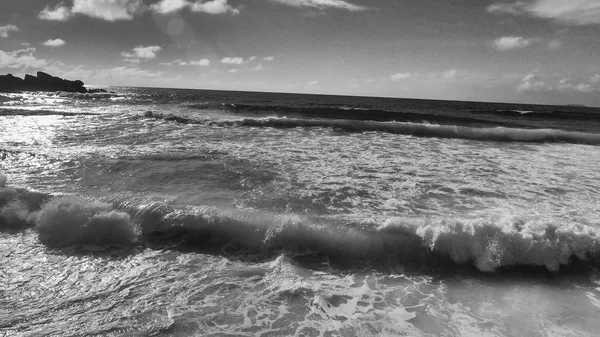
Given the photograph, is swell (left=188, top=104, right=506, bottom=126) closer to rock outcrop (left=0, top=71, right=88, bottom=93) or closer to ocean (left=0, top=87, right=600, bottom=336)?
ocean (left=0, top=87, right=600, bottom=336)

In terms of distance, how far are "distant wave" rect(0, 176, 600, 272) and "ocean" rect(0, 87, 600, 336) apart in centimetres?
3

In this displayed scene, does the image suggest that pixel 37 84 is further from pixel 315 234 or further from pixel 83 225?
pixel 315 234

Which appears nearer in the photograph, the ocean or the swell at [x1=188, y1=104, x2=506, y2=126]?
the ocean

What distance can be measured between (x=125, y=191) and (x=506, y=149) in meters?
16.5

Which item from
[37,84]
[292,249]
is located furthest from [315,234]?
[37,84]

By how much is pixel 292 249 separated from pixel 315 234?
539 mm

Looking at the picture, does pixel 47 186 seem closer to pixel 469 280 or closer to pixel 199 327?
pixel 199 327

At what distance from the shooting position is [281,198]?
25.5 ft

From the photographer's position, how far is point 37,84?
3140 inches

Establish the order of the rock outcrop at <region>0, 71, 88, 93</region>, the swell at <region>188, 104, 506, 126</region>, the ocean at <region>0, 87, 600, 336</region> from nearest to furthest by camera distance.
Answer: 1. the ocean at <region>0, 87, 600, 336</region>
2. the swell at <region>188, 104, 506, 126</region>
3. the rock outcrop at <region>0, 71, 88, 93</region>

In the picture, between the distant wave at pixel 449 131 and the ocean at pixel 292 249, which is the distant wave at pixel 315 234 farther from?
the distant wave at pixel 449 131

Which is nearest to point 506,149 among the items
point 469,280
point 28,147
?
point 469,280

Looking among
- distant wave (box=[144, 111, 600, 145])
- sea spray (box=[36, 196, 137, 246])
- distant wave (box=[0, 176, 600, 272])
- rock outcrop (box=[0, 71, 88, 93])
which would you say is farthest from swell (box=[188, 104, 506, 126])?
rock outcrop (box=[0, 71, 88, 93])

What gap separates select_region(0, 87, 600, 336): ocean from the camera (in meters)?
4.21
